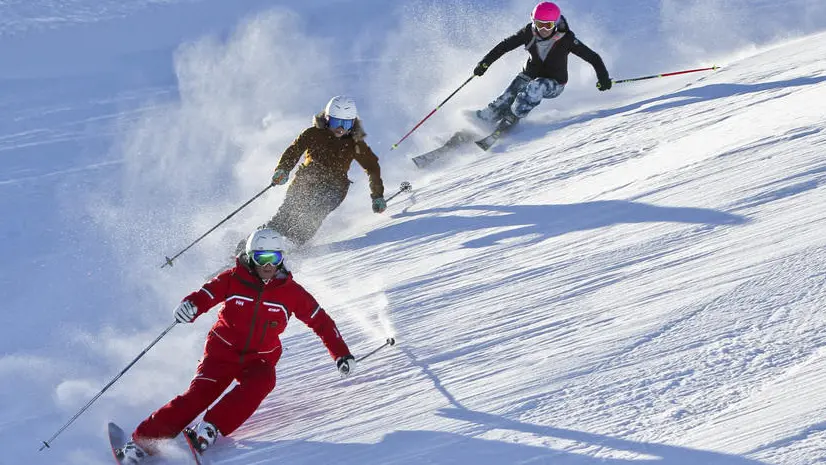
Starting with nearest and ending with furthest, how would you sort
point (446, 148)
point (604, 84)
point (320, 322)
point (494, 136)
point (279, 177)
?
point (320, 322), point (279, 177), point (604, 84), point (494, 136), point (446, 148)

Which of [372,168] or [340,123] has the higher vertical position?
[340,123]

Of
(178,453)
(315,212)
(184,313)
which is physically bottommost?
(178,453)

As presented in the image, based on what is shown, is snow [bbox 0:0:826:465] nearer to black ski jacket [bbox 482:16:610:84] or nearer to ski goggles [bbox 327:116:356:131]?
black ski jacket [bbox 482:16:610:84]

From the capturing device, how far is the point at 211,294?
5.48 metres

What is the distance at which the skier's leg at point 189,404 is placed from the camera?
507cm

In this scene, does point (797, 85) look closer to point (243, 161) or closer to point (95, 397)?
point (243, 161)

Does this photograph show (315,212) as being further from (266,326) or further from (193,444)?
(193,444)

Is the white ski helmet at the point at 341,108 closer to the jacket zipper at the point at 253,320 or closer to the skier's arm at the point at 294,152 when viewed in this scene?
the skier's arm at the point at 294,152

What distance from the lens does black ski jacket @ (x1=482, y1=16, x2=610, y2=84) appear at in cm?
923

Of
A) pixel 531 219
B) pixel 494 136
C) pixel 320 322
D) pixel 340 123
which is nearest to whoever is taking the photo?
pixel 320 322

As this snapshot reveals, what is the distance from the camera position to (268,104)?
11789 mm

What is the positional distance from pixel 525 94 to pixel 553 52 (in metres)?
0.53

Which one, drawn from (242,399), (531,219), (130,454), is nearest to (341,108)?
(531,219)

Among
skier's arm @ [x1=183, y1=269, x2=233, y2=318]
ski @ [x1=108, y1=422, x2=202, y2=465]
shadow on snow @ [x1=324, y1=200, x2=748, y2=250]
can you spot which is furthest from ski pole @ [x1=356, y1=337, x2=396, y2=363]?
shadow on snow @ [x1=324, y1=200, x2=748, y2=250]
